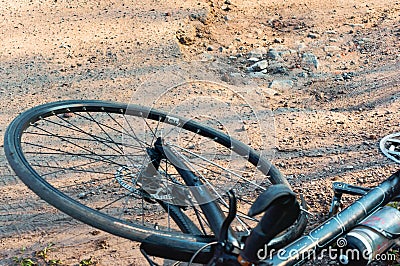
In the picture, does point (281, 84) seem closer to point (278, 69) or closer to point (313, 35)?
point (278, 69)

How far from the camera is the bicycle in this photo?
1.79 meters

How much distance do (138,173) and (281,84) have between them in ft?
8.47

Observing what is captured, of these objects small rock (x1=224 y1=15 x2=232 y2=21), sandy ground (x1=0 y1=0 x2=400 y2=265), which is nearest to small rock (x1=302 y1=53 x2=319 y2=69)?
sandy ground (x1=0 y1=0 x2=400 y2=265)

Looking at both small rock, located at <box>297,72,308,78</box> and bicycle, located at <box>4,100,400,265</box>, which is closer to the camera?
bicycle, located at <box>4,100,400,265</box>

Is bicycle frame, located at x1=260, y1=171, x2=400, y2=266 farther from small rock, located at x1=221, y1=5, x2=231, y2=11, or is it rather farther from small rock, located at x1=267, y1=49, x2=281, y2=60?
small rock, located at x1=221, y1=5, x2=231, y2=11

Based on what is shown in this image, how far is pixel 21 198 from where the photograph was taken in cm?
348

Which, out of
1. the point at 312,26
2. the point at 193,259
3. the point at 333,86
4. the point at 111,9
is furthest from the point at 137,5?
the point at 193,259

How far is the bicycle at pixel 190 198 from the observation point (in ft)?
5.87

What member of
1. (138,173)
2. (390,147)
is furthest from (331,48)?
(138,173)

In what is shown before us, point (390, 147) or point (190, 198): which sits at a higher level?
point (390, 147)

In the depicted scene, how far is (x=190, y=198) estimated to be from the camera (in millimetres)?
2584

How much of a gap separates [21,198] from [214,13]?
11.8 feet

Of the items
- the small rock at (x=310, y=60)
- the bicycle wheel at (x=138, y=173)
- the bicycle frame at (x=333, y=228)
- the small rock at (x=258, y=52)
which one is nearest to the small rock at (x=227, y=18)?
the small rock at (x=258, y=52)

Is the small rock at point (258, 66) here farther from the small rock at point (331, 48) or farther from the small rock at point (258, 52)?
the small rock at point (331, 48)
